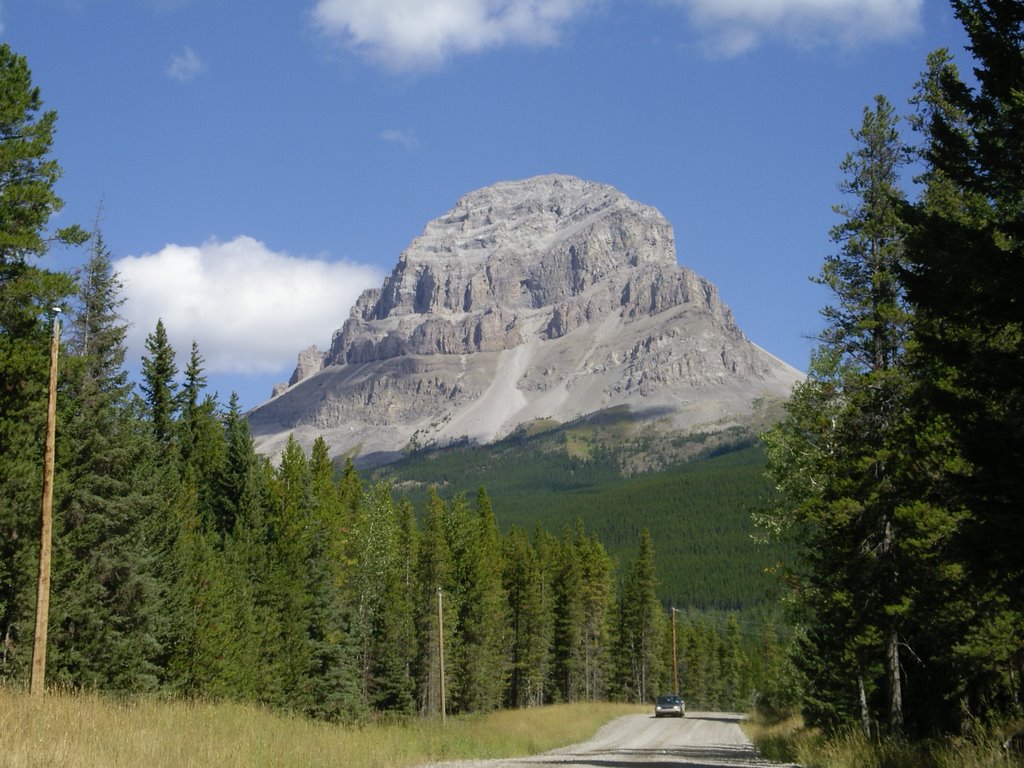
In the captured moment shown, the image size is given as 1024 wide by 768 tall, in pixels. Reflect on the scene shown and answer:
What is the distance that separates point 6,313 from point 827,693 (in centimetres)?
2815

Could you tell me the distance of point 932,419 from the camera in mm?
19625

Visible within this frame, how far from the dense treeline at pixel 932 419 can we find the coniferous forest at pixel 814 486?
54 millimetres

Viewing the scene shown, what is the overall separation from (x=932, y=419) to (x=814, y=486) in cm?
930

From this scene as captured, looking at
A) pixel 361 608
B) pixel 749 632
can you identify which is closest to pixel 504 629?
pixel 361 608

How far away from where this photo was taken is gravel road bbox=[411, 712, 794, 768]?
70.9ft

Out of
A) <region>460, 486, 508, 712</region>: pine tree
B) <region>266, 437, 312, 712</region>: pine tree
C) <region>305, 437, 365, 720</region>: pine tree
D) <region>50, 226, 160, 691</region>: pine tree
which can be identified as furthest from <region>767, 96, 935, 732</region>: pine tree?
<region>460, 486, 508, 712</region>: pine tree

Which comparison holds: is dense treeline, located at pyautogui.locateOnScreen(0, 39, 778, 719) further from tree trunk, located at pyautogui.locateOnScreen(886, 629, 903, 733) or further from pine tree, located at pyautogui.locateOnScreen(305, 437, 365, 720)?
tree trunk, located at pyautogui.locateOnScreen(886, 629, 903, 733)

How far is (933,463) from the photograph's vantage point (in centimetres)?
1850

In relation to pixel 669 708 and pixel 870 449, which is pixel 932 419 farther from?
pixel 669 708

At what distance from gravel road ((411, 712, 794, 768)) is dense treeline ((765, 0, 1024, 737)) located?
404 cm

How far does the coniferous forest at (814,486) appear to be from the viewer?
12.9 metres

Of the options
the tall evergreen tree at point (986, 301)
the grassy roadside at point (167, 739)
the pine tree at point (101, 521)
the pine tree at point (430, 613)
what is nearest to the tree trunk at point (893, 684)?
the tall evergreen tree at point (986, 301)

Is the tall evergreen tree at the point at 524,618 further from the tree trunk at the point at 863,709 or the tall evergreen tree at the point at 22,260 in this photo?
the tall evergreen tree at the point at 22,260

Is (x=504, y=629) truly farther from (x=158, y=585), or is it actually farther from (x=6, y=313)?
(x=6, y=313)
